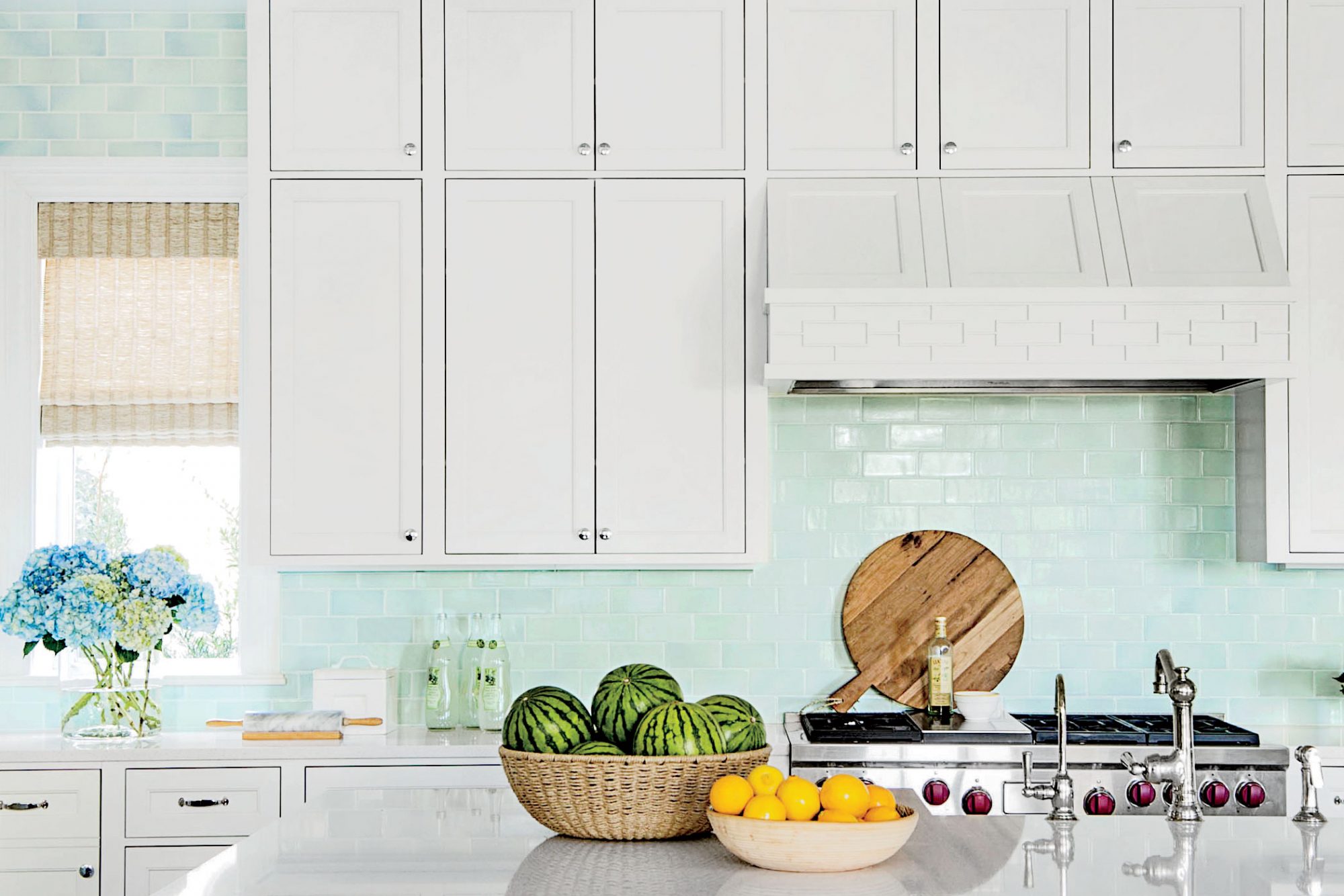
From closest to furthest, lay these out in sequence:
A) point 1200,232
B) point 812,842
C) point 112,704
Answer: point 812,842, point 1200,232, point 112,704

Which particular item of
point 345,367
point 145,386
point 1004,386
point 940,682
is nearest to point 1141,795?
point 940,682

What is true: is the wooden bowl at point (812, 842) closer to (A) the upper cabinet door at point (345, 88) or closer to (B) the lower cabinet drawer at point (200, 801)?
(B) the lower cabinet drawer at point (200, 801)

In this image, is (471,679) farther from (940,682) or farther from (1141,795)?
(1141,795)

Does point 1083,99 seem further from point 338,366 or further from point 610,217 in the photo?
point 338,366

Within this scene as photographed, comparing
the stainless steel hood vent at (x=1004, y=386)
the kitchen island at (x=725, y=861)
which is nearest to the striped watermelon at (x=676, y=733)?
the kitchen island at (x=725, y=861)

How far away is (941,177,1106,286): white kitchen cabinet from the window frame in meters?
2.19

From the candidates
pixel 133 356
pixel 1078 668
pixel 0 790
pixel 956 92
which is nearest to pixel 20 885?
pixel 0 790

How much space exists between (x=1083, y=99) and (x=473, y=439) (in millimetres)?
1947

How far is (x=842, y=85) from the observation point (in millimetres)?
3531

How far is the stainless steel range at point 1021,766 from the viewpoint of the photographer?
10.5 ft

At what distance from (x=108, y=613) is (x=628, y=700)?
7.27 ft

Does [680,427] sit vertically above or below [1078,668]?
above

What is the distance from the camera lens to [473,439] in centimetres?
351

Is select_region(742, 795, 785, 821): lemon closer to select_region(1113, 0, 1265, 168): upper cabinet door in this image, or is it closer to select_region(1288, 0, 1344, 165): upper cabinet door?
select_region(1113, 0, 1265, 168): upper cabinet door
